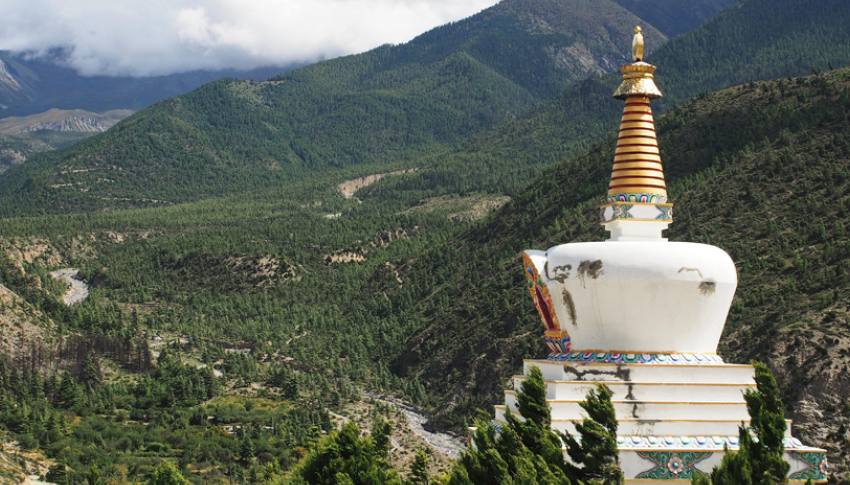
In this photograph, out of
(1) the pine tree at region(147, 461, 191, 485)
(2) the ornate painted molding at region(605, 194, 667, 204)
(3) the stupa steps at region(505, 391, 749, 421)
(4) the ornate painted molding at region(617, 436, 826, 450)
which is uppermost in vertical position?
(2) the ornate painted molding at region(605, 194, 667, 204)

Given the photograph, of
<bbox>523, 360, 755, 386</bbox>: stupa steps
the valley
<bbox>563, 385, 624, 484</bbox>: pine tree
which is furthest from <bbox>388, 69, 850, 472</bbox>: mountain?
<bbox>563, 385, 624, 484</bbox>: pine tree

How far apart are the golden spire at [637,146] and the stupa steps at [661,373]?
4.42 meters

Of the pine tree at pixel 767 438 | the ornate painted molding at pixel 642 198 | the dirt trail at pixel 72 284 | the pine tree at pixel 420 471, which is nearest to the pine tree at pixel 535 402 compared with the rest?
the pine tree at pixel 767 438

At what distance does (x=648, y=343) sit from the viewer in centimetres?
3412

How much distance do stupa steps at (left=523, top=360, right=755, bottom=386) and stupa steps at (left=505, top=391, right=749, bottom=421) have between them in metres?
0.62

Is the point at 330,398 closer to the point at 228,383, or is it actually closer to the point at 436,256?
the point at 228,383

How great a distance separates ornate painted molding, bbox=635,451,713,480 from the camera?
31.9 m

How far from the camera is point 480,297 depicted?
116 meters

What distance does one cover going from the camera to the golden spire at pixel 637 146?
1412 inches

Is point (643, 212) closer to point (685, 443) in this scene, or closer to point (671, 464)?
point (685, 443)

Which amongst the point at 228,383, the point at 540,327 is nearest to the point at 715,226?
the point at 540,327

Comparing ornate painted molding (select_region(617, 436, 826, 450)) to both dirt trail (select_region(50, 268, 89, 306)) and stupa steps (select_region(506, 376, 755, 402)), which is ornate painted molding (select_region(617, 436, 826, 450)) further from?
dirt trail (select_region(50, 268, 89, 306))

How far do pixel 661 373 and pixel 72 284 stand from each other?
416 feet

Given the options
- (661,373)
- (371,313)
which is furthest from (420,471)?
(371,313)
